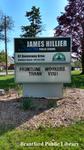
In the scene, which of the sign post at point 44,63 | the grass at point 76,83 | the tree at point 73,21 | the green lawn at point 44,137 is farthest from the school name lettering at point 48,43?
the tree at point 73,21

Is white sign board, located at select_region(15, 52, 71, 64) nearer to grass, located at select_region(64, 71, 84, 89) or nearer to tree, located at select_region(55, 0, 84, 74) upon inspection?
grass, located at select_region(64, 71, 84, 89)

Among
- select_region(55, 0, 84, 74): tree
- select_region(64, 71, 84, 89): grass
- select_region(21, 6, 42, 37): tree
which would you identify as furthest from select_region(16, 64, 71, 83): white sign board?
select_region(21, 6, 42, 37): tree

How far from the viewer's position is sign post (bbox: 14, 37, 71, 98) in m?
11.4

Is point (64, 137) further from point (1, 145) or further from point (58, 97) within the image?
point (58, 97)

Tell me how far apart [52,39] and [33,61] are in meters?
0.89

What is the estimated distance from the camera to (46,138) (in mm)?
7656

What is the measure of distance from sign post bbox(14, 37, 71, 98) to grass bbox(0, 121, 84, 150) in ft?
10.3

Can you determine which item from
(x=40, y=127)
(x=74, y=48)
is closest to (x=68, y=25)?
(x=74, y=48)

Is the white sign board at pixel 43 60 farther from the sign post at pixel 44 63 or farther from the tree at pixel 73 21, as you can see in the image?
the tree at pixel 73 21

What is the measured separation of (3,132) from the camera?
8.23 m

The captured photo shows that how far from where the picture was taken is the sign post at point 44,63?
11367 millimetres

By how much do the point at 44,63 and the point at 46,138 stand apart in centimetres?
419

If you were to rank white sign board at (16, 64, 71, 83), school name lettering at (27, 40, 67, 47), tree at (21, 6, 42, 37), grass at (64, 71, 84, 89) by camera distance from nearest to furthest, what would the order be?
school name lettering at (27, 40, 67, 47) → white sign board at (16, 64, 71, 83) → grass at (64, 71, 84, 89) → tree at (21, 6, 42, 37)

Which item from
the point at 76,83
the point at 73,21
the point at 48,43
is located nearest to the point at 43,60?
the point at 48,43
